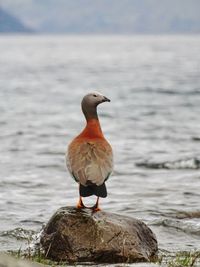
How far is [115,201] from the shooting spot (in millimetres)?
18797

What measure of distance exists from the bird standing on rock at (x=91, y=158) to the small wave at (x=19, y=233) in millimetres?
2714

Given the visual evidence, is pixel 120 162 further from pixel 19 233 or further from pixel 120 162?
pixel 19 233

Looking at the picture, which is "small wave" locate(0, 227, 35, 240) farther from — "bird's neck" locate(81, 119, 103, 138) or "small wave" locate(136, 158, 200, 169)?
"small wave" locate(136, 158, 200, 169)

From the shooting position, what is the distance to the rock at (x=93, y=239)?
1093 cm

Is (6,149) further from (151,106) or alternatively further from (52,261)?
(151,106)

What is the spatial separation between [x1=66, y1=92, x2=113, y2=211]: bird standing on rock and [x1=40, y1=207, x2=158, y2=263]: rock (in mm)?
443

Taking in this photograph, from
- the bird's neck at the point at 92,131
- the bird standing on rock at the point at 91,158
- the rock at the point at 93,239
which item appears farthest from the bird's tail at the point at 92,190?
the bird's neck at the point at 92,131

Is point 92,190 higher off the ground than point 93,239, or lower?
higher

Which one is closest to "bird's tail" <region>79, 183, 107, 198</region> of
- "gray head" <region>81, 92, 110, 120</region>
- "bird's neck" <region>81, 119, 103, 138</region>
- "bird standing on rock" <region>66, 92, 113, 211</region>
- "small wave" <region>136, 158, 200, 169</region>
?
"bird standing on rock" <region>66, 92, 113, 211</region>

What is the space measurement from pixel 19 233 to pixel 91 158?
12.7ft

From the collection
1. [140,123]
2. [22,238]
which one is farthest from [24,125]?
[22,238]

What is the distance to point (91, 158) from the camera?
1103 cm

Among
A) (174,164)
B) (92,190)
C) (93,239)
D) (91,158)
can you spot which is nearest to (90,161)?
(91,158)

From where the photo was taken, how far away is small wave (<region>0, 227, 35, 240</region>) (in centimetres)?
1406
